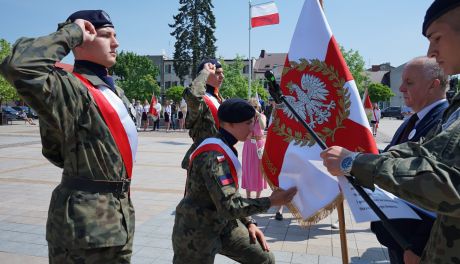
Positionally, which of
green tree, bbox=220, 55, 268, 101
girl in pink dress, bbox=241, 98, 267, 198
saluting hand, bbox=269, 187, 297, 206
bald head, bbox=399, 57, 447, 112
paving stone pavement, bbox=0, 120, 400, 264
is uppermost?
green tree, bbox=220, 55, 268, 101

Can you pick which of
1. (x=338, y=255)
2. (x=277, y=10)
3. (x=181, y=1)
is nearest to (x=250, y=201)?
(x=338, y=255)

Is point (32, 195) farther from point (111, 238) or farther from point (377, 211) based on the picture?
point (377, 211)

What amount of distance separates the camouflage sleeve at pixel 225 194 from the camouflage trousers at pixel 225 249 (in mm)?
372

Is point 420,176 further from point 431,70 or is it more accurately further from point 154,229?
point 154,229

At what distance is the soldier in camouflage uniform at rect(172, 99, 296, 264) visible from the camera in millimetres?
2406

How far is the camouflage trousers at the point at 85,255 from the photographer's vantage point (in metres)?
2.02

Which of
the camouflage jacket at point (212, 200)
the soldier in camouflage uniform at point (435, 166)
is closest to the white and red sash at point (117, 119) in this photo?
the camouflage jacket at point (212, 200)

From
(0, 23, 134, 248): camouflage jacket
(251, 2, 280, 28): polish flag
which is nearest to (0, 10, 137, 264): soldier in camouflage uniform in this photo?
(0, 23, 134, 248): camouflage jacket

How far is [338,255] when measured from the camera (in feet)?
14.8

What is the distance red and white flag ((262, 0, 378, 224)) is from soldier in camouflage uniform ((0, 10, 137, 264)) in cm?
129

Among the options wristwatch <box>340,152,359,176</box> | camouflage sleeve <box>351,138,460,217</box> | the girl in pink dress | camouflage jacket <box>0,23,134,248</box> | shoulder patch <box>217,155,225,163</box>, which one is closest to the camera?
camouflage sleeve <box>351,138,460,217</box>

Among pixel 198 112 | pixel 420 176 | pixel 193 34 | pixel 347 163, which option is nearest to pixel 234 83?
pixel 193 34

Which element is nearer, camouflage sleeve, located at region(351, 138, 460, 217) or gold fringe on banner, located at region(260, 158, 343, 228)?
camouflage sleeve, located at region(351, 138, 460, 217)

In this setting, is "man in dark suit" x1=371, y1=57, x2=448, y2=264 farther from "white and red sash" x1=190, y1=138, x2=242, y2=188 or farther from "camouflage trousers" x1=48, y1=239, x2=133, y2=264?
"camouflage trousers" x1=48, y1=239, x2=133, y2=264
